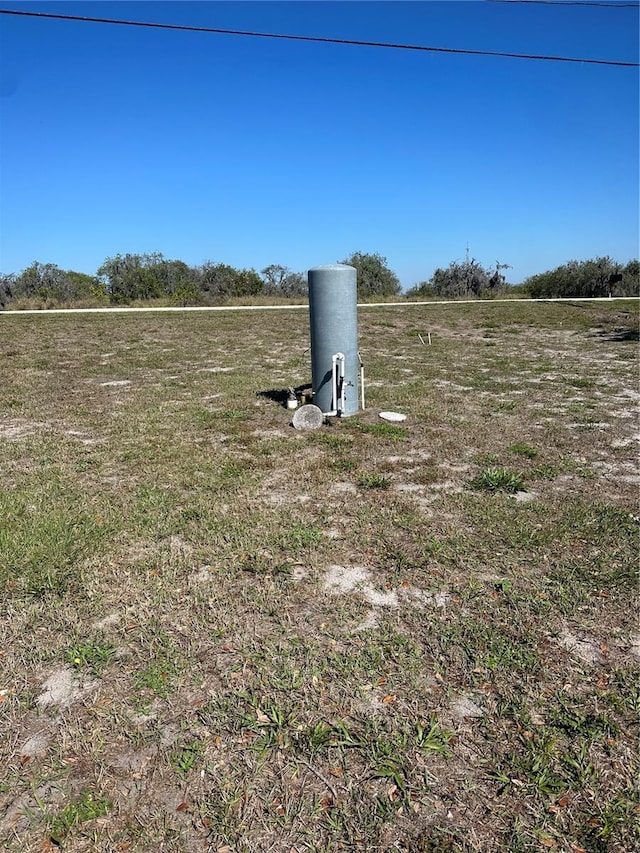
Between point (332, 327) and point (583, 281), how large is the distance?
32360 mm

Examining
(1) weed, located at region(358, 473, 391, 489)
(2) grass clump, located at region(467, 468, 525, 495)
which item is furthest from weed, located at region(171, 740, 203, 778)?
(2) grass clump, located at region(467, 468, 525, 495)

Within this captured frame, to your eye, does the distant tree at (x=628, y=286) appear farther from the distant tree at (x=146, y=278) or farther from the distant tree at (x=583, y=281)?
the distant tree at (x=146, y=278)

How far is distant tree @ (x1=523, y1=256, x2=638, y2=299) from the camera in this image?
1211 inches

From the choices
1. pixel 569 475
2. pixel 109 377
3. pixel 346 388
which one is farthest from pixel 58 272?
pixel 569 475

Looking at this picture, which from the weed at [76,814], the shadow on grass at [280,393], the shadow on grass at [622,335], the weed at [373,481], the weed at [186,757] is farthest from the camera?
the shadow on grass at [622,335]

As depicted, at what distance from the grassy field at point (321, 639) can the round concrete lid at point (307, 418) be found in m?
0.28

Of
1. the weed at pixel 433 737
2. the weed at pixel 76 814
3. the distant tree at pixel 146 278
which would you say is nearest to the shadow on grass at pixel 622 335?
the weed at pixel 433 737

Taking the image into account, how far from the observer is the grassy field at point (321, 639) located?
1.73 metres

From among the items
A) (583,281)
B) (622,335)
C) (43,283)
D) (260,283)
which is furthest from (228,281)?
(622,335)

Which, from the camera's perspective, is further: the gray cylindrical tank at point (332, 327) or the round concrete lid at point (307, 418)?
the gray cylindrical tank at point (332, 327)

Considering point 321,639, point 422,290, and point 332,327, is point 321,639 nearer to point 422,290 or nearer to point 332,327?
point 332,327

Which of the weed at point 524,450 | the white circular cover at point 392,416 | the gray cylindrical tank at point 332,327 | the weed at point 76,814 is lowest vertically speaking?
the weed at point 76,814

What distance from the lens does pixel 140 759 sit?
1.91 m

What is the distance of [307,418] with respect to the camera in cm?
601
